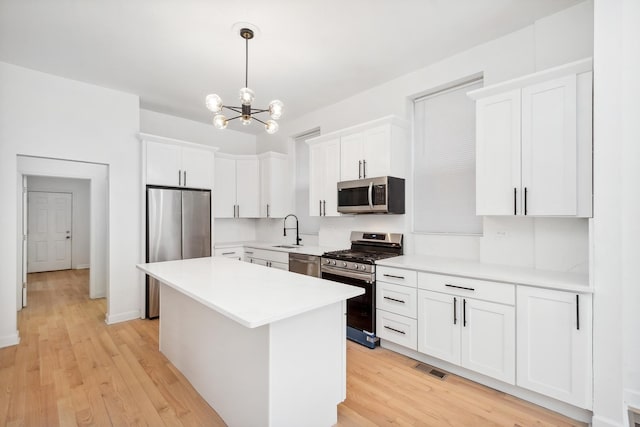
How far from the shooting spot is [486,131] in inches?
97.9

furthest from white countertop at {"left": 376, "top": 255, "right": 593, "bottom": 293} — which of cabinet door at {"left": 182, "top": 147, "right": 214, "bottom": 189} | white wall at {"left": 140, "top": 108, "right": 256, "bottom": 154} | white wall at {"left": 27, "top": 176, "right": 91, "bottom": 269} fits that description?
white wall at {"left": 27, "top": 176, "right": 91, "bottom": 269}

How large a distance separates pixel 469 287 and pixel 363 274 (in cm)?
103

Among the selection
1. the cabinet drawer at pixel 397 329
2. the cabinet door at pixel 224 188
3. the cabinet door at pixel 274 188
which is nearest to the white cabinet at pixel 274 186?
the cabinet door at pixel 274 188

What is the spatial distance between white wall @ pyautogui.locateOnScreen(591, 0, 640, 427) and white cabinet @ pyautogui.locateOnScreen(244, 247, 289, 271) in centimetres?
313

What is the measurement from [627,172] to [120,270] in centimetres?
515

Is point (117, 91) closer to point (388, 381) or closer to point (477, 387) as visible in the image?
point (388, 381)

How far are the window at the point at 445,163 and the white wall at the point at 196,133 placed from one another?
3.45m

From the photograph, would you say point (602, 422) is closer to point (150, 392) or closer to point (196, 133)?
point (150, 392)

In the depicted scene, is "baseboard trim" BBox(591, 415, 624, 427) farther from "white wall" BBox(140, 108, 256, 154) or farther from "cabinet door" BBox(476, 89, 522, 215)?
"white wall" BBox(140, 108, 256, 154)

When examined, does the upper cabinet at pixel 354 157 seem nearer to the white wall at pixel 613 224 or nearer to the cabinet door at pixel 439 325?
the cabinet door at pixel 439 325

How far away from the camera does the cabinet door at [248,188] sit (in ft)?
17.1

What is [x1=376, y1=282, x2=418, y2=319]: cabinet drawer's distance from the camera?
2.72 m

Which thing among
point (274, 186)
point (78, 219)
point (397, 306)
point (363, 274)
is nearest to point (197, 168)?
point (274, 186)

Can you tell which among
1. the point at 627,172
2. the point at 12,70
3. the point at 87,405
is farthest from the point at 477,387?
the point at 12,70
